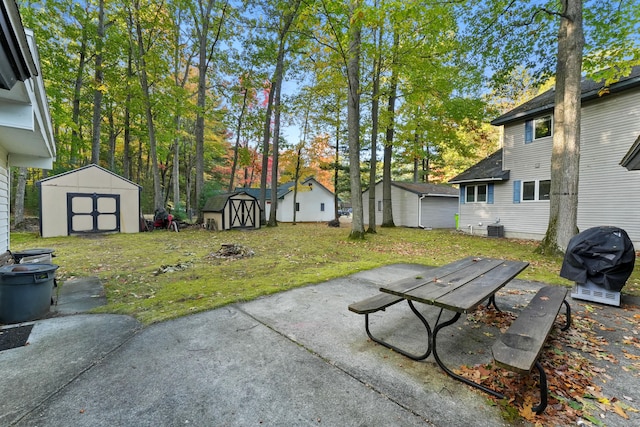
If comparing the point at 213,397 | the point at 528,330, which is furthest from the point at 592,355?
the point at 213,397

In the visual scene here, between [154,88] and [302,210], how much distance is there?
1388 centimetres

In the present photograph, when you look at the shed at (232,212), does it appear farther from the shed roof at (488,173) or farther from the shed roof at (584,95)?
the shed roof at (584,95)

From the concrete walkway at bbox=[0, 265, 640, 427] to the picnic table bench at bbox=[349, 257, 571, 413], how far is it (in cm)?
31

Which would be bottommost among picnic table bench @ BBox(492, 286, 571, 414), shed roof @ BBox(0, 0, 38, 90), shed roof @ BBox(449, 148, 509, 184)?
picnic table bench @ BBox(492, 286, 571, 414)

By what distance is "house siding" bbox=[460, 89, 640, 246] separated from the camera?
28.0 ft

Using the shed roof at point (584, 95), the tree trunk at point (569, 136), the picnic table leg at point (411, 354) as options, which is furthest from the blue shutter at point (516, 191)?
the picnic table leg at point (411, 354)

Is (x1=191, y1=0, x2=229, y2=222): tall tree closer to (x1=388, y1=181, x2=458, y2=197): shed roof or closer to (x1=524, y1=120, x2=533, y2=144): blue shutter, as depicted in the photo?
(x1=388, y1=181, x2=458, y2=197): shed roof

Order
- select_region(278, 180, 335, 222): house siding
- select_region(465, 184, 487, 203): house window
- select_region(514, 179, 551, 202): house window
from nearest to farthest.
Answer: select_region(514, 179, 551, 202): house window
select_region(465, 184, 487, 203): house window
select_region(278, 180, 335, 222): house siding

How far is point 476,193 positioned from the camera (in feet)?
44.2

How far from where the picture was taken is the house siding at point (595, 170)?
8.52 m

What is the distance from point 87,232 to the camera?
40.2ft

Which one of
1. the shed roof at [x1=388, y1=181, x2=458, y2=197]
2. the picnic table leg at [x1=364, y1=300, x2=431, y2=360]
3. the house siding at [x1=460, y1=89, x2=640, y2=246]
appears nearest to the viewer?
the picnic table leg at [x1=364, y1=300, x2=431, y2=360]

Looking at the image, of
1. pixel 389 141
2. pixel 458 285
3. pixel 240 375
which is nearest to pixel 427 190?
pixel 389 141

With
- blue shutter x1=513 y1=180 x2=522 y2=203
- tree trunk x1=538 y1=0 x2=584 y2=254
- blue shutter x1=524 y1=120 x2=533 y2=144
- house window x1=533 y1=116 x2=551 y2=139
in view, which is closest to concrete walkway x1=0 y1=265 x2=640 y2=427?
tree trunk x1=538 y1=0 x2=584 y2=254
